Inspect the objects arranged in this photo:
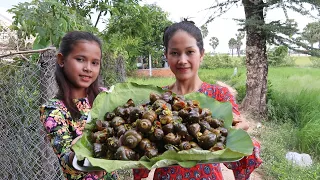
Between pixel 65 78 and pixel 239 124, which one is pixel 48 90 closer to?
pixel 65 78

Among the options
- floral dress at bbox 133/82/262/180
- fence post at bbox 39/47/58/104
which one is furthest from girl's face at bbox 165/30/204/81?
fence post at bbox 39/47/58/104

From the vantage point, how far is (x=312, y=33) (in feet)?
23.9

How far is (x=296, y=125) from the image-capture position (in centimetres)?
729

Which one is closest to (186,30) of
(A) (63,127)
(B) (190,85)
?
(B) (190,85)

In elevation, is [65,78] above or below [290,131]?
above

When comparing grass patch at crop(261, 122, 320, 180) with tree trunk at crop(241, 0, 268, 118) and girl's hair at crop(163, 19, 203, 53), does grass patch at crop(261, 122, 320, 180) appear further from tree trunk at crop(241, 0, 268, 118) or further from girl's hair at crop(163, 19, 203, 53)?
girl's hair at crop(163, 19, 203, 53)

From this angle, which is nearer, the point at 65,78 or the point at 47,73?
the point at 65,78

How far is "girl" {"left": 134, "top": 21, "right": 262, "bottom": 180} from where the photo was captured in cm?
153

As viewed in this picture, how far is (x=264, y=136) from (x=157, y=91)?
18.0 feet

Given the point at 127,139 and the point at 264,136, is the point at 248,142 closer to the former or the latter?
the point at 127,139

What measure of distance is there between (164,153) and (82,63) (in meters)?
0.70

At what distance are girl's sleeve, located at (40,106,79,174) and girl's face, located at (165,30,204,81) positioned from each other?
0.58 metres

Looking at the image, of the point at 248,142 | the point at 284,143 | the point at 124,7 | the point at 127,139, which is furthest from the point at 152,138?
the point at 284,143

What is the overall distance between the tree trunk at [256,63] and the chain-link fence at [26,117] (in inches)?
232
